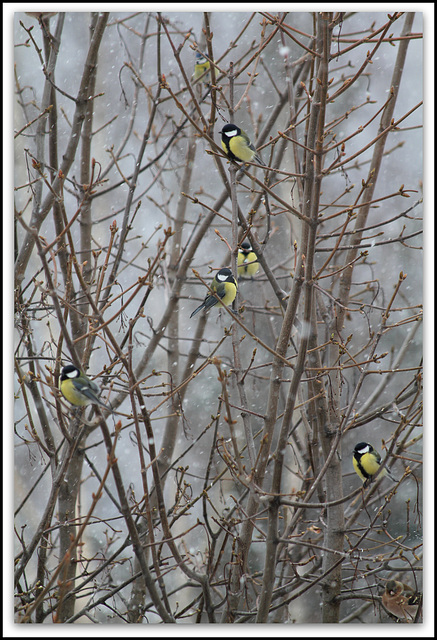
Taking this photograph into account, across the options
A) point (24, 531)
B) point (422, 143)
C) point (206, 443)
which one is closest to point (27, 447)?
point (24, 531)

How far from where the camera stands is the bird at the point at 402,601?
1483mm

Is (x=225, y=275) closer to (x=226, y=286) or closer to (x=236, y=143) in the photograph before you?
(x=226, y=286)

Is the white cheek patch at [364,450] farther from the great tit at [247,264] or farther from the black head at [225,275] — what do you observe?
the great tit at [247,264]

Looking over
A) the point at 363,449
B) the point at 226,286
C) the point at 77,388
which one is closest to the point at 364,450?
the point at 363,449

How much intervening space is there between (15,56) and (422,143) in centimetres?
125

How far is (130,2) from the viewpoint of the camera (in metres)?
1.67

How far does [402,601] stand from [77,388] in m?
1.01

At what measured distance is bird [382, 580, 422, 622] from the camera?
1.48m

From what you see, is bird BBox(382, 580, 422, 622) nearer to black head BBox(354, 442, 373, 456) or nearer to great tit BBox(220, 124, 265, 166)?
black head BBox(354, 442, 373, 456)

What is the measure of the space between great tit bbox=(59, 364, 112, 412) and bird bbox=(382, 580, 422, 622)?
3.06ft

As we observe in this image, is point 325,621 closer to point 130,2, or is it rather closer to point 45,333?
point 45,333

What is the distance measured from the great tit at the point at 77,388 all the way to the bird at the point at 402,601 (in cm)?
93

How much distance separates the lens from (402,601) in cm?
148

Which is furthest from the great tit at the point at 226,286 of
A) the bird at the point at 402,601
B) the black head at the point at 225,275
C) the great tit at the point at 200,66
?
the bird at the point at 402,601
